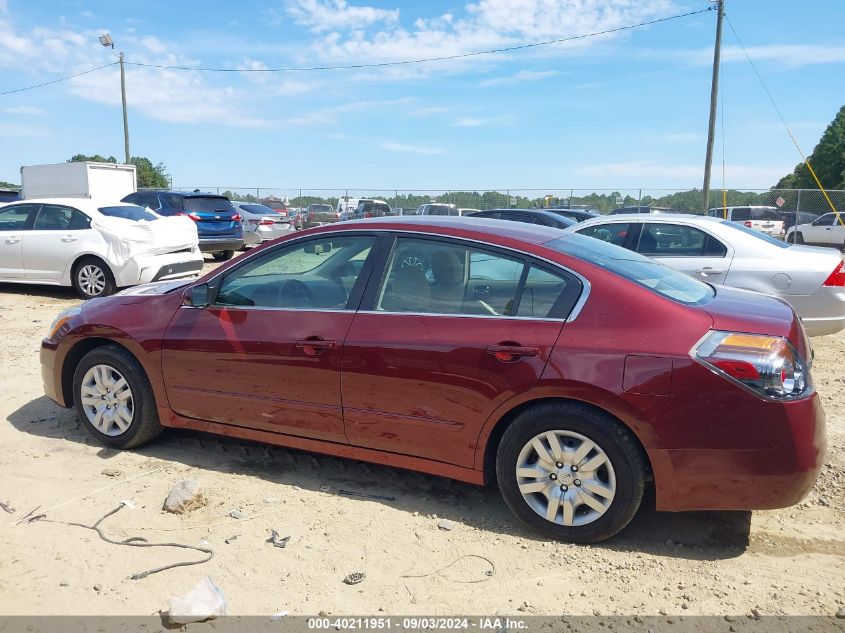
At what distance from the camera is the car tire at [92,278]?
34.5 feet

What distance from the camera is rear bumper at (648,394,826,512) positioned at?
10.1 ft

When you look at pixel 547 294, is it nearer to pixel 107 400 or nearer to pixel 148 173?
pixel 107 400

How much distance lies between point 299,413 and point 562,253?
Result: 5.68 ft

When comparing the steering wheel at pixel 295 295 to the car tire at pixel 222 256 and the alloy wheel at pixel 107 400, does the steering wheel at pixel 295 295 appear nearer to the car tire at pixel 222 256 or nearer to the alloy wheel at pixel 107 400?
the alloy wheel at pixel 107 400

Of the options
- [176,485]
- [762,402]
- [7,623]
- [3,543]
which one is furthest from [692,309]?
[3,543]

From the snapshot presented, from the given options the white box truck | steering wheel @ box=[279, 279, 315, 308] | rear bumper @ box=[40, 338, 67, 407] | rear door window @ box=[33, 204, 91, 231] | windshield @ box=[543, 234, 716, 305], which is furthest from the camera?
the white box truck

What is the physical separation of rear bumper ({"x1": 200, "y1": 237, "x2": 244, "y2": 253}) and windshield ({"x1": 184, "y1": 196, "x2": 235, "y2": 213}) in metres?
0.66

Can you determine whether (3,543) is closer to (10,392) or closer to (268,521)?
(268,521)

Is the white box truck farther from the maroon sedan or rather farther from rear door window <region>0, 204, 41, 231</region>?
the maroon sedan

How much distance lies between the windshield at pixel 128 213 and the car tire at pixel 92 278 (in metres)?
0.83

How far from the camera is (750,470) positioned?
3.13 m

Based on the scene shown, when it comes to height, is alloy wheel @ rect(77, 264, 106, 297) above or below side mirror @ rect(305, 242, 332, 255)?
below

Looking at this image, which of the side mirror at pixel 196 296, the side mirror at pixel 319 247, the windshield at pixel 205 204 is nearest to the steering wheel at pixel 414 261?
the side mirror at pixel 319 247

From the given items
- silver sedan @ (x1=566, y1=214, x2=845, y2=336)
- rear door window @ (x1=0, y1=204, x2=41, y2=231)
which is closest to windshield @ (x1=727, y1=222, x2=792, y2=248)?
silver sedan @ (x1=566, y1=214, x2=845, y2=336)
